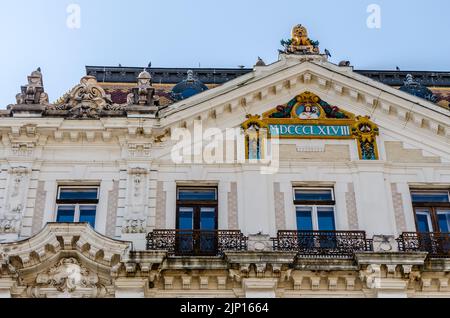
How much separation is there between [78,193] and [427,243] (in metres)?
9.40

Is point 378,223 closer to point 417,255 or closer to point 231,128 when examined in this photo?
point 417,255

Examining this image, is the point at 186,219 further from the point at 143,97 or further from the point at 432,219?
the point at 432,219

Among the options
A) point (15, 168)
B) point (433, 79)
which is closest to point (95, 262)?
point (15, 168)

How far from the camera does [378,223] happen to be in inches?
883

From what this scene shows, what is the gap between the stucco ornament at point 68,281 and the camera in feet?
68.4

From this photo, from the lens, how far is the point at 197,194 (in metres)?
23.4

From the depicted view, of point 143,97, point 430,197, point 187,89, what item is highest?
point 187,89

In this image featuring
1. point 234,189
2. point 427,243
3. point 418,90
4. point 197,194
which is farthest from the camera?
point 418,90

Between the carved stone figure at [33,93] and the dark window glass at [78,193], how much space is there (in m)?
2.86

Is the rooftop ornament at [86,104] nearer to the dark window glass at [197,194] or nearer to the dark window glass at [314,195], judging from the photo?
the dark window glass at [197,194]

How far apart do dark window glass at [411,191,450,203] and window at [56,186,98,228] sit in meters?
8.73

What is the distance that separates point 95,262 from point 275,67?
26.7ft

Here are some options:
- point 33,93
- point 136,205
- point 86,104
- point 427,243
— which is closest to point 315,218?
point 427,243

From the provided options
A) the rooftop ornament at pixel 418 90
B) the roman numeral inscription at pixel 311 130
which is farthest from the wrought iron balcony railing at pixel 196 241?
the rooftop ornament at pixel 418 90
